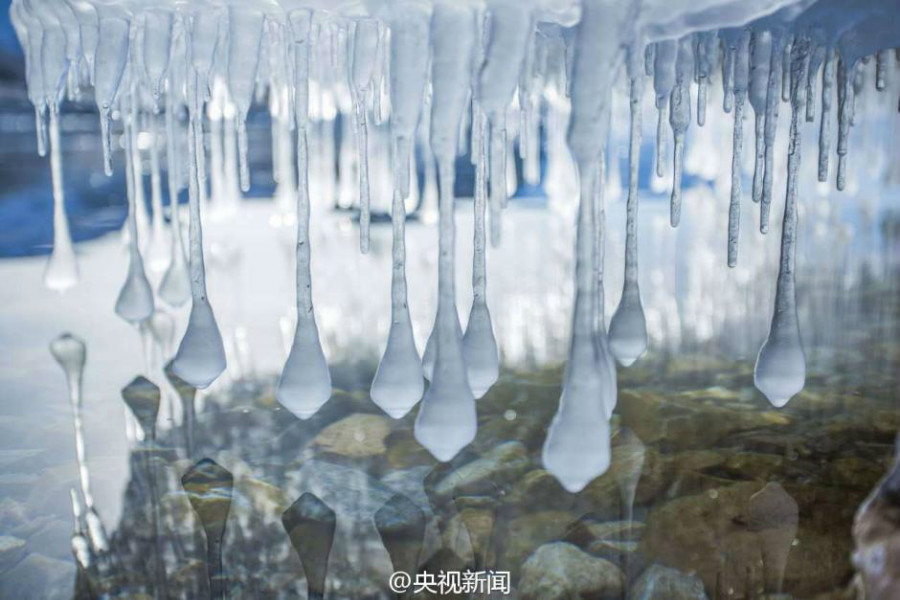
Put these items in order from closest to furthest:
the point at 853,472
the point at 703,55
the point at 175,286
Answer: the point at 853,472, the point at 703,55, the point at 175,286

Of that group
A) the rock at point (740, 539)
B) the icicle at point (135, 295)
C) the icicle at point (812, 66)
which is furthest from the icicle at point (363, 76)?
the icicle at point (135, 295)

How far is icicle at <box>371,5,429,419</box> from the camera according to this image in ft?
7.42

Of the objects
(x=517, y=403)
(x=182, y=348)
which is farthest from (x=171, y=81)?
(x=517, y=403)

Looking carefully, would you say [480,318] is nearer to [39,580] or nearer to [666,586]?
[666,586]

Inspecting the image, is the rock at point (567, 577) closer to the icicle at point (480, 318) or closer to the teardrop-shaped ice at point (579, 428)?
the teardrop-shaped ice at point (579, 428)

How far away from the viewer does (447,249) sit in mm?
2207

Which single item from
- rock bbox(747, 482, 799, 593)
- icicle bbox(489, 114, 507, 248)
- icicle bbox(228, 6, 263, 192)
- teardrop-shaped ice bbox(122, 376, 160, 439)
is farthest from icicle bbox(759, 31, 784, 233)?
teardrop-shaped ice bbox(122, 376, 160, 439)

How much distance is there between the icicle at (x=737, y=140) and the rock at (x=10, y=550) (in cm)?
269

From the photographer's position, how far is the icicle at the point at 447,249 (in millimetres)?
2145

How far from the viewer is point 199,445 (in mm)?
3449

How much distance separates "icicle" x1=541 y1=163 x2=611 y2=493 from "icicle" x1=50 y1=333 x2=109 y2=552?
1635mm

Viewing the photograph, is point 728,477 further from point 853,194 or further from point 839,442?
point 853,194

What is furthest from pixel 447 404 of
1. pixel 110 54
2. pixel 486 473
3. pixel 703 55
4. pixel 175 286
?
pixel 175 286

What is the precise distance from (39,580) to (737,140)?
3.00 metres
